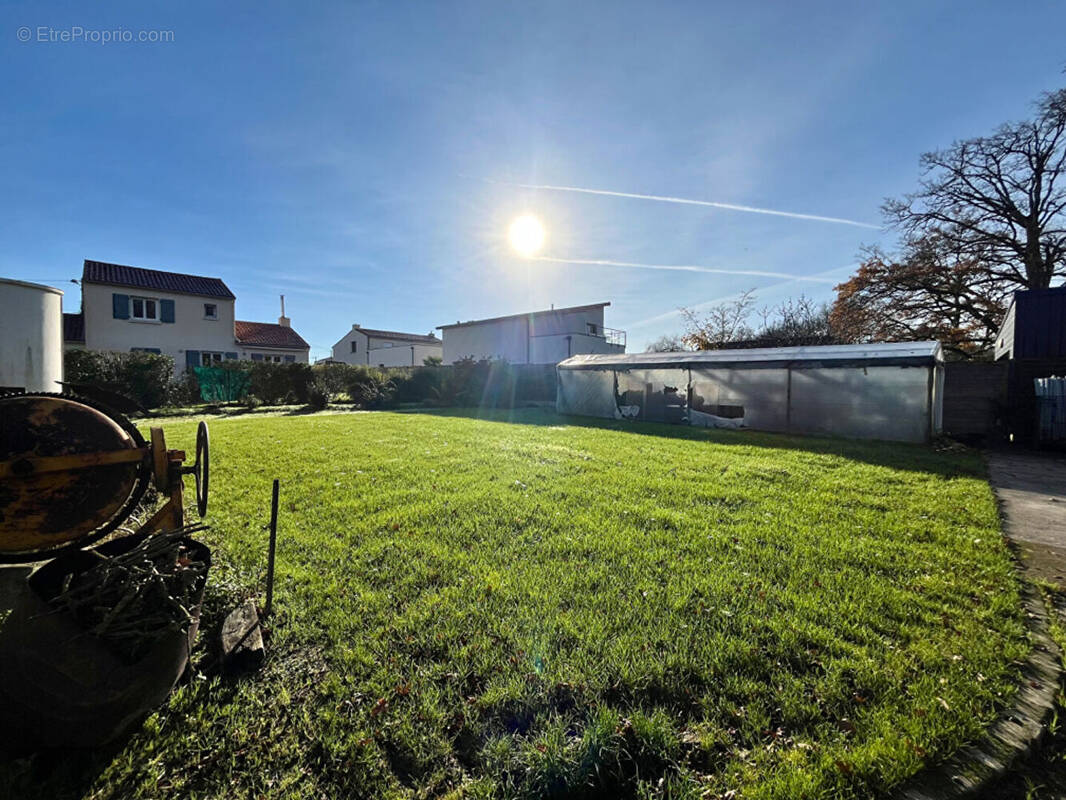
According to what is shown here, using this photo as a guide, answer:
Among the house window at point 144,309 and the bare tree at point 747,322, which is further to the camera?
the bare tree at point 747,322

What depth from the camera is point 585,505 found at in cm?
471

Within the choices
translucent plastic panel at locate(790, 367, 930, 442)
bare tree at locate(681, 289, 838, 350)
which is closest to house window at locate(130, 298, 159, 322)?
translucent plastic panel at locate(790, 367, 930, 442)

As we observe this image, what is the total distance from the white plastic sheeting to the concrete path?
5.86 feet

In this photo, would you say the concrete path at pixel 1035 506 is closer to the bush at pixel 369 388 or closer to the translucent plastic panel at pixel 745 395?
the translucent plastic panel at pixel 745 395

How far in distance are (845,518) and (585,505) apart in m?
2.78

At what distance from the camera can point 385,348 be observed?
37.9 m

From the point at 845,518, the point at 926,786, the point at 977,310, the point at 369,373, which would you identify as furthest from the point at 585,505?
the point at 977,310

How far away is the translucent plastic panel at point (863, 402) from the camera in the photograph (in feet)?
30.1

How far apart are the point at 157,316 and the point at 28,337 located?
80.4ft

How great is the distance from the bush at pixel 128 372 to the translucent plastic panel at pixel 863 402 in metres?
19.5

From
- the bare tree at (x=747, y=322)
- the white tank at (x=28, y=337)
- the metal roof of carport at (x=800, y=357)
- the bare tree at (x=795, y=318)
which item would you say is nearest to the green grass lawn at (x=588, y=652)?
the white tank at (x=28, y=337)

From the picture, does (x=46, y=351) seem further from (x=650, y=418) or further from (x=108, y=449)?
(x=650, y=418)

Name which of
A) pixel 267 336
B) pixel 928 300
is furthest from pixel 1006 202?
pixel 267 336

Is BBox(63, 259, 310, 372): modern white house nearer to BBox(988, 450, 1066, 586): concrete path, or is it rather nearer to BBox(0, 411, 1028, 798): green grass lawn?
BBox(0, 411, 1028, 798): green grass lawn
